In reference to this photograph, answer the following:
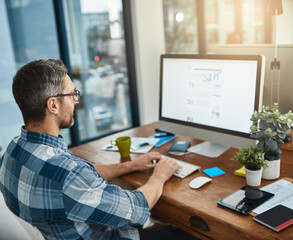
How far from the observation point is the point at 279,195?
1.17 meters

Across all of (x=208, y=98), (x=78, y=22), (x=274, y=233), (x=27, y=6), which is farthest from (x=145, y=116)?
(x=274, y=233)

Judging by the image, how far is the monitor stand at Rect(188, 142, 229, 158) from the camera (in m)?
1.64

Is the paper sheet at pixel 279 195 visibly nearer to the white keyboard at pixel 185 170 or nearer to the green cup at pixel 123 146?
the white keyboard at pixel 185 170

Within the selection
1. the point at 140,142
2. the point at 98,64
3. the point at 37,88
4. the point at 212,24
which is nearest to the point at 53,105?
the point at 37,88

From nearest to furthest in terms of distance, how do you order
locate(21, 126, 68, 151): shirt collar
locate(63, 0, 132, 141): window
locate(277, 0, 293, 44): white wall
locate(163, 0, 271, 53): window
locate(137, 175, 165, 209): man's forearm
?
locate(21, 126, 68, 151): shirt collar, locate(137, 175, 165, 209): man's forearm, locate(63, 0, 132, 141): window, locate(277, 0, 293, 44): white wall, locate(163, 0, 271, 53): window

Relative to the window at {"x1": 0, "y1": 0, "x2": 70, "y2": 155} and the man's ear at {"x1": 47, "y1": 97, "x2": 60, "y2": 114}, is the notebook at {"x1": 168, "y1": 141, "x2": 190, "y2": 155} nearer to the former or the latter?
the man's ear at {"x1": 47, "y1": 97, "x2": 60, "y2": 114}

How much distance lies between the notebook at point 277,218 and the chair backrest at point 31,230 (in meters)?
0.68

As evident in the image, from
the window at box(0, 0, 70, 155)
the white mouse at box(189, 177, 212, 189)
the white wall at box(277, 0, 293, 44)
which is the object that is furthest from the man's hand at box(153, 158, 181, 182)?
the white wall at box(277, 0, 293, 44)

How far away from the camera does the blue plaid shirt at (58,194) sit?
37.7 inches

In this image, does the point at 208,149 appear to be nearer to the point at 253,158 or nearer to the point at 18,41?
the point at 253,158

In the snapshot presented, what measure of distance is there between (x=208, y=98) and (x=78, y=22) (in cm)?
225

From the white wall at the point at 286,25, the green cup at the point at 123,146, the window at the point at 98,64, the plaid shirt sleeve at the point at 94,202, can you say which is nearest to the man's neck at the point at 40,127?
the plaid shirt sleeve at the point at 94,202

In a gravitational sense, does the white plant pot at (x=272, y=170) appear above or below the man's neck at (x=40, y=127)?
below

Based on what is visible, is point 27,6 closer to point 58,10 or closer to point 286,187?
point 58,10
